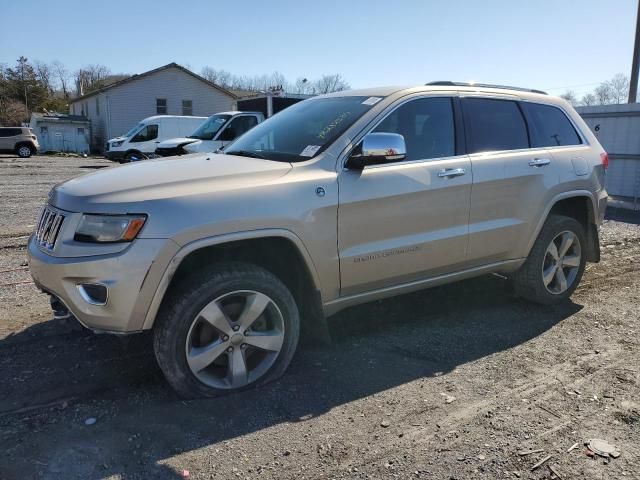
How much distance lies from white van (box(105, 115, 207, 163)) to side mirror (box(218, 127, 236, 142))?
34.5ft

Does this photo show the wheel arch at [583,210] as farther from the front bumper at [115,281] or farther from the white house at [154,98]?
the white house at [154,98]

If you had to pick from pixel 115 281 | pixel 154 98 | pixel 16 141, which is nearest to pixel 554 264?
pixel 115 281

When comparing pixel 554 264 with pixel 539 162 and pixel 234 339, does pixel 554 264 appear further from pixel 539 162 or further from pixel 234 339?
pixel 234 339

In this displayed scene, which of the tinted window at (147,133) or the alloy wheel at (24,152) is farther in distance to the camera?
the alloy wheel at (24,152)

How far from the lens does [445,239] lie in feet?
13.3

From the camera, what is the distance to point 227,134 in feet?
47.8

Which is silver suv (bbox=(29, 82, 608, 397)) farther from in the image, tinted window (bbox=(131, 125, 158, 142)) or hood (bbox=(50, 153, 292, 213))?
tinted window (bbox=(131, 125, 158, 142))

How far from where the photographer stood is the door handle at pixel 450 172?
13.2ft

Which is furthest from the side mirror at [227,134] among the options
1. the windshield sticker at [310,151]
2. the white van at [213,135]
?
the windshield sticker at [310,151]

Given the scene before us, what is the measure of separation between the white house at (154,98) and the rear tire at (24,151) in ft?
27.1

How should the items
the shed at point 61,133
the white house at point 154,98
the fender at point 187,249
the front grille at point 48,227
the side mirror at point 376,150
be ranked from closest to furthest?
1. the fender at point 187,249
2. the front grille at point 48,227
3. the side mirror at point 376,150
4. the white house at point 154,98
5. the shed at point 61,133

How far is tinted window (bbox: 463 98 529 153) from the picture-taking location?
439 centimetres

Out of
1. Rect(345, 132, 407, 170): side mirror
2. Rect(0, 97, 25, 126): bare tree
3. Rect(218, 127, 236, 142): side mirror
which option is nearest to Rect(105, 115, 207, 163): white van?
Rect(218, 127, 236, 142): side mirror

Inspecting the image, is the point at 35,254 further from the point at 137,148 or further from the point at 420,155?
the point at 137,148
